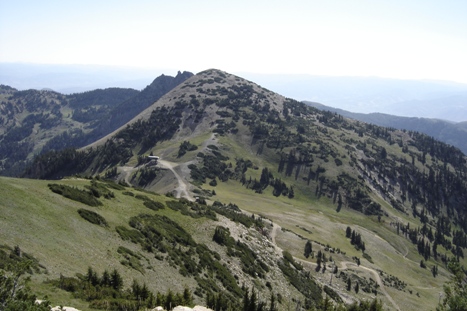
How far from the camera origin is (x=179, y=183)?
13388cm

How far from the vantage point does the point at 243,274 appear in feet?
172

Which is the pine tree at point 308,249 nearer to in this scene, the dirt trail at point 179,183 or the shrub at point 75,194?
the dirt trail at point 179,183

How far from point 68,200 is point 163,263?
56.9 ft

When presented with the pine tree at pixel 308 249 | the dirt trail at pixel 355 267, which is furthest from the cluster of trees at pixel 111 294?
the pine tree at pixel 308 249

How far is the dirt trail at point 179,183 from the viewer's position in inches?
4601

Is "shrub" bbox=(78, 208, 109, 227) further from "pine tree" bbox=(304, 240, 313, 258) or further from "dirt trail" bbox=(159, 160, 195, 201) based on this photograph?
"dirt trail" bbox=(159, 160, 195, 201)

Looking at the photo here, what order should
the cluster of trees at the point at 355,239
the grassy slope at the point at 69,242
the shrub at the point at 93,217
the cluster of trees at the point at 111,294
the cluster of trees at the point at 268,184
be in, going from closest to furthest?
the cluster of trees at the point at 111,294 < the grassy slope at the point at 69,242 < the shrub at the point at 93,217 < the cluster of trees at the point at 355,239 < the cluster of trees at the point at 268,184

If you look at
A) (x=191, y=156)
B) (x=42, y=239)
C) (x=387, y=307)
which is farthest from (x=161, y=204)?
(x=191, y=156)

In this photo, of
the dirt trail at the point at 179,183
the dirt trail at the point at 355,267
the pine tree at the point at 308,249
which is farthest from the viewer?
the dirt trail at the point at 179,183

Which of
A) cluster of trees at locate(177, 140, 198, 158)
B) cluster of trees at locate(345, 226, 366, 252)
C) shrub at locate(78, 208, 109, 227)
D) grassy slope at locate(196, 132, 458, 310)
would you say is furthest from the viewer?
cluster of trees at locate(177, 140, 198, 158)

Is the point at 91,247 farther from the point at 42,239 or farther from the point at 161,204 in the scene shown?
the point at 161,204

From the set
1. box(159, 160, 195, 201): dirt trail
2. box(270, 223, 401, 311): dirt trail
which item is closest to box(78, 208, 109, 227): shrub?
box(270, 223, 401, 311): dirt trail

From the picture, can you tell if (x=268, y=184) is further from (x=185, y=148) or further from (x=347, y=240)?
(x=347, y=240)

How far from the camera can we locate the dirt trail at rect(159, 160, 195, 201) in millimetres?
116875
